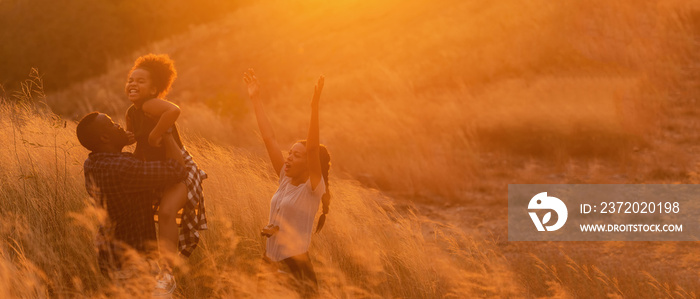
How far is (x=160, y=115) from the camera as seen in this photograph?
4.13m

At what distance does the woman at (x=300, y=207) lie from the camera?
12.7 feet

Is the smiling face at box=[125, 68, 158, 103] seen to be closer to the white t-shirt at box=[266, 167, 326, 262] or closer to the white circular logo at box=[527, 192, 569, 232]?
the white t-shirt at box=[266, 167, 326, 262]

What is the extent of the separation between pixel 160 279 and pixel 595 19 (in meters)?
18.9

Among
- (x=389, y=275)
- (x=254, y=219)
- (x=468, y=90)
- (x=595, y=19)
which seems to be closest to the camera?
(x=389, y=275)

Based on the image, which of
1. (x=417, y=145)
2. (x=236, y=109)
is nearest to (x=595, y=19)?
(x=417, y=145)

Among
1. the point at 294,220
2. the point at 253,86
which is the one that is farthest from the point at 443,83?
the point at 294,220

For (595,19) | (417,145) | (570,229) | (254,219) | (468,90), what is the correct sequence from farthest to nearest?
(595,19) → (468,90) → (417,145) → (570,229) → (254,219)

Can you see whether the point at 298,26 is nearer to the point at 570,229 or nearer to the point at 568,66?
the point at 568,66

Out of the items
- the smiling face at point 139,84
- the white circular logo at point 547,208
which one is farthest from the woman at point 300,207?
the white circular logo at point 547,208

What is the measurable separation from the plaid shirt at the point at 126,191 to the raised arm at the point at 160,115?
0.58ft

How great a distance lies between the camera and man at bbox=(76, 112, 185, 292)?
12.7 feet

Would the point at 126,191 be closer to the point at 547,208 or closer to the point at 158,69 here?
the point at 158,69

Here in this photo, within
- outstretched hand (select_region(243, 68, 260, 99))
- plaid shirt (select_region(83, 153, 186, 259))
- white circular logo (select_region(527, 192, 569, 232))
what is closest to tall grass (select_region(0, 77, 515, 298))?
plaid shirt (select_region(83, 153, 186, 259))

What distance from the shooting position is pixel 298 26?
2752 centimetres
